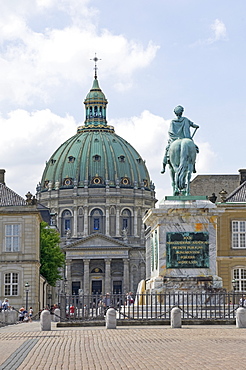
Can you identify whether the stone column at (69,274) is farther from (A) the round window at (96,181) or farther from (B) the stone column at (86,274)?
(A) the round window at (96,181)

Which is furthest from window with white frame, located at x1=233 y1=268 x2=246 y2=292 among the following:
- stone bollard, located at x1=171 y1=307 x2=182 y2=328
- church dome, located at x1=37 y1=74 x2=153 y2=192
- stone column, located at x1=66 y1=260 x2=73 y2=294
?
church dome, located at x1=37 y1=74 x2=153 y2=192

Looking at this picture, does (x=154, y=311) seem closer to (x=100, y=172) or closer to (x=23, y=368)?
(x=23, y=368)

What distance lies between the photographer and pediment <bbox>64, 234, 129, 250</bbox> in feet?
511

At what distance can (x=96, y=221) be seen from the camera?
168 meters

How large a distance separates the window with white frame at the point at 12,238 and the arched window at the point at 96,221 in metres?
101

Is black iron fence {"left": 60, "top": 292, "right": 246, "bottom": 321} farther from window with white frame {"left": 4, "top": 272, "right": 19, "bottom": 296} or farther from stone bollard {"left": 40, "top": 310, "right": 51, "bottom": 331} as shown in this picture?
window with white frame {"left": 4, "top": 272, "right": 19, "bottom": 296}

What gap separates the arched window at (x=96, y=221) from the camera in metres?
167

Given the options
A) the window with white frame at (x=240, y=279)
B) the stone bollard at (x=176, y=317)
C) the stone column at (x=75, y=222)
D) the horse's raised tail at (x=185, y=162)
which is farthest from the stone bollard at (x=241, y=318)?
the stone column at (x=75, y=222)

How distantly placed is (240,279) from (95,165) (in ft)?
404

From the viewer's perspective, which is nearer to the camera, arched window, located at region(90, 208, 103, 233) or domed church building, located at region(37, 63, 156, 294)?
domed church building, located at region(37, 63, 156, 294)

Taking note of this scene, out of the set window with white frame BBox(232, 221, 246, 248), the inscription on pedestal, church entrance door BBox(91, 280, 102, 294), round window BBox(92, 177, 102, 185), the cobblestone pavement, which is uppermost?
round window BBox(92, 177, 102, 185)

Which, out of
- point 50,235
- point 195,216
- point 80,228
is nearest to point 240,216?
point 195,216

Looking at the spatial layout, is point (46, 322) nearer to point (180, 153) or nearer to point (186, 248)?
point (186, 248)

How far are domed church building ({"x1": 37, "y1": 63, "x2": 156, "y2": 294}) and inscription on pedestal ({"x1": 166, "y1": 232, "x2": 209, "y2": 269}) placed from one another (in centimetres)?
12233
